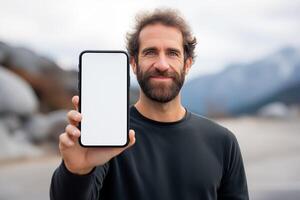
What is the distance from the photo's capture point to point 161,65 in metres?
0.72

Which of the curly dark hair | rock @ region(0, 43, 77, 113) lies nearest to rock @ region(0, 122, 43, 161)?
rock @ region(0, 43, 77, 113)

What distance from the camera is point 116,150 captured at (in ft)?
1.77

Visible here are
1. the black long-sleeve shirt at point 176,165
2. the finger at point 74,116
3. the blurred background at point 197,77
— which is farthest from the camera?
the blurred background at point 197,77

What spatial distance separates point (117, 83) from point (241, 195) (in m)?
0.34

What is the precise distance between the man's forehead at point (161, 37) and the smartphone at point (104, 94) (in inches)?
7.2

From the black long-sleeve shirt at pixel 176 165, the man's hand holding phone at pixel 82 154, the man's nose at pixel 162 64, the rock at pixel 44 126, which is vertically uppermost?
the man's nose at pixel 162 64

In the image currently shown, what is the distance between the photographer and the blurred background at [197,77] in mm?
1789

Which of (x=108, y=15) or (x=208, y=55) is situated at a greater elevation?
(x=108, y=15)

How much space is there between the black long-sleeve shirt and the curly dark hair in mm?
108

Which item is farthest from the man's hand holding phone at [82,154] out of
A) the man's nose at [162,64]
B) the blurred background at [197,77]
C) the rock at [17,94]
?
the rock at [17,94]

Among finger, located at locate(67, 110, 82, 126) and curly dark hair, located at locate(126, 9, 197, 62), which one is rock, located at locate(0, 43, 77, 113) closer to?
curly dark hair, located at locate(126, 9, 197, 62)

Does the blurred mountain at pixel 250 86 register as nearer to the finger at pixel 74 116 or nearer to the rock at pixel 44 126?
the rock at pixel 44 126

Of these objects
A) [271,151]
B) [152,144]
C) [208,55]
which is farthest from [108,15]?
[152,144]

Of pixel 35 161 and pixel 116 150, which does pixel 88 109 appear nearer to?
pixel 116 150
